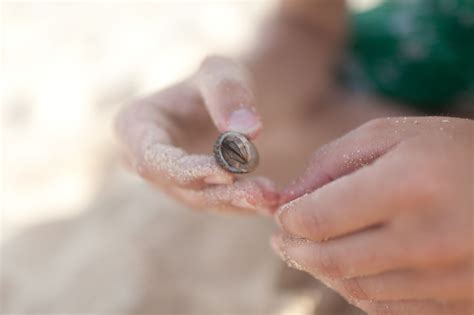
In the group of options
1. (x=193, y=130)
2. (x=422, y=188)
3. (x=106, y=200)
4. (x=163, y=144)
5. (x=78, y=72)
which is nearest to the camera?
(x=422, y=188)

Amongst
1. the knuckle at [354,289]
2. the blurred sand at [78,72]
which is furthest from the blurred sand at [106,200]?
the knuckle at [354,289]

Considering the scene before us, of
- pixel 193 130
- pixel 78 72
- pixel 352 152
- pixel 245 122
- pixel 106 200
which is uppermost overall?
pixel 78 72

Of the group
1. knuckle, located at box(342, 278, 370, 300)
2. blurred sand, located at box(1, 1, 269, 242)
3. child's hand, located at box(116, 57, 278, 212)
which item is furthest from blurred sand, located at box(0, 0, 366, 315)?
knuckle, located at box(342, 278, 370, 300)

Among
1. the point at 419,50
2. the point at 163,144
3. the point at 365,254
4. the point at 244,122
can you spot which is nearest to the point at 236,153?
the point at 244,122

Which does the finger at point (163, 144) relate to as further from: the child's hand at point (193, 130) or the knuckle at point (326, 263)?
the knuckle at point (326, 263)

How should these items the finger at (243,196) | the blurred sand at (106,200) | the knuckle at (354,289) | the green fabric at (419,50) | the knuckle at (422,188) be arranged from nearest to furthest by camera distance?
the knuckle at (422,188) < the knuckle at (354,289) < the finger at (243,196) < the blurred sand at (106,200) < the green fabric at (419,50)

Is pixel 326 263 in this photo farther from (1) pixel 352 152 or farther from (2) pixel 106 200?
(2) pixel 106 200

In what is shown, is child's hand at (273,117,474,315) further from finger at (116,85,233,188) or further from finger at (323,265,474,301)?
finger at (116,85,233,188)

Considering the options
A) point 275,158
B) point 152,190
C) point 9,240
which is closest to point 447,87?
point 275,158
